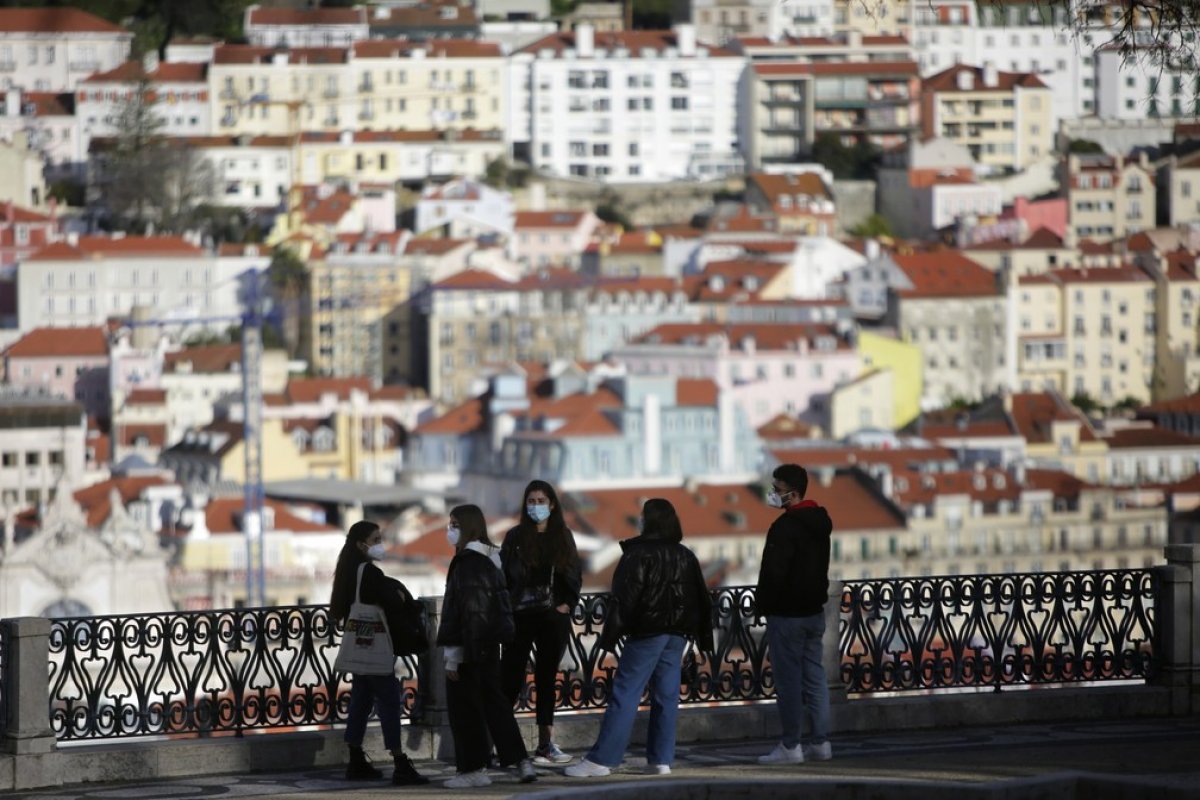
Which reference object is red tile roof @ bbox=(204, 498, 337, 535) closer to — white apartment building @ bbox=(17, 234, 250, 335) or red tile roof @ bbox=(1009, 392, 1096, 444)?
red tile roof @ bbox=(1009, 392, 1096, 444)

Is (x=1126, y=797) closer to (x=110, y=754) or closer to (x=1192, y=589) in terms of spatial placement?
(x=1192, y=589)

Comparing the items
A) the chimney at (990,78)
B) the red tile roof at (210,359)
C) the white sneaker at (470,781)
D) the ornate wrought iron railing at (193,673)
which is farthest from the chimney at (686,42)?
the white sneaker at (470,781)

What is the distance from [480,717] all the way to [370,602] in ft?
2.02

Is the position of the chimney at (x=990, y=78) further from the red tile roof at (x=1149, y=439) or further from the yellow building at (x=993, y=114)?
the red tile roof at (x=1149, y=439)

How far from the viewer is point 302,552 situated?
65.8 m

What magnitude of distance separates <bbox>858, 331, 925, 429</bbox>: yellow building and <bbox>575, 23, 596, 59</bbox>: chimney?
18774 mm

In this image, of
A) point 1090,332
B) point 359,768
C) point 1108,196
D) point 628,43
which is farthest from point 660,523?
point 628,43

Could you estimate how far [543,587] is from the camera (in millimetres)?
12078

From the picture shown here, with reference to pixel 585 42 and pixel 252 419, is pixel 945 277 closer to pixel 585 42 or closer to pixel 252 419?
pixel 585 42

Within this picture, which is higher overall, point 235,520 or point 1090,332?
point 1090,332

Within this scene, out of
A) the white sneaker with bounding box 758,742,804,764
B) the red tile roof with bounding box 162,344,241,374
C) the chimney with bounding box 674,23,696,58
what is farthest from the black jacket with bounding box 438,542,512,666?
the chimney with bounding box 674,23,696,58

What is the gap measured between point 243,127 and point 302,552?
4125 centimetres

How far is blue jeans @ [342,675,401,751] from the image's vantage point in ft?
39.3

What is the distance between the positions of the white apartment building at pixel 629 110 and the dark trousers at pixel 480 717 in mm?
92377
